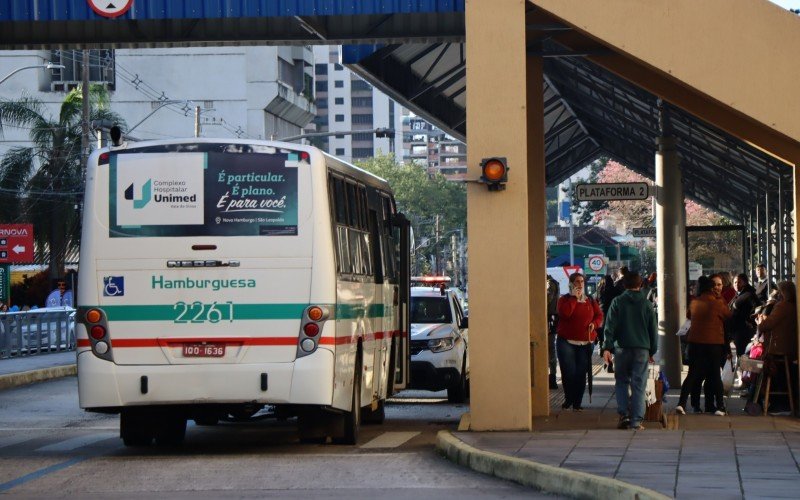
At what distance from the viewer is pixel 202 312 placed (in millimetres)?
13680

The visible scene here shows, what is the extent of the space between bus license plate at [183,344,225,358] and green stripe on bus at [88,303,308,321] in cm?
31

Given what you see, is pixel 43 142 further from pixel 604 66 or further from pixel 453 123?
pixel 604 66

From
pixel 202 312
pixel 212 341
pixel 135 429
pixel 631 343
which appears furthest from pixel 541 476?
pixel 135 429

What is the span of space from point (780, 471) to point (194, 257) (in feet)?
19.1

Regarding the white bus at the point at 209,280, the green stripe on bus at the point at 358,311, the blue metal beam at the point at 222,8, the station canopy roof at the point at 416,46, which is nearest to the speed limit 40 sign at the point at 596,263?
the station canopy roof at the point at 416,46

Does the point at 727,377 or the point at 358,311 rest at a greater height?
the point at 358,311

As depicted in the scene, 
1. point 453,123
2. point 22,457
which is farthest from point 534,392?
point 453,123

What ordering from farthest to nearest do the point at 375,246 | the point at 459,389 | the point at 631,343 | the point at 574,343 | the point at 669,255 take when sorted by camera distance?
the point at 669,255 < the point at 459,389 < the point at 574,343 < the point at 375,246 < the point at 631,343

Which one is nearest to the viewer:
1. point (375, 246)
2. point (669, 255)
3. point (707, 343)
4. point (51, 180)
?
point (375, 246)

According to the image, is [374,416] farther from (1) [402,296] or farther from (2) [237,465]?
(2) [237,465]

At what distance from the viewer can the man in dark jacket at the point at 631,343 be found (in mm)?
15562

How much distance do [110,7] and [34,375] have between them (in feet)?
41.4

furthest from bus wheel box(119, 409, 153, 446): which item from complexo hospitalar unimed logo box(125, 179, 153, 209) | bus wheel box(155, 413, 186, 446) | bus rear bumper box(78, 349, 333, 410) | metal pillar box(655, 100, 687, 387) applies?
metal pillar box(655, 100, 687, 387)

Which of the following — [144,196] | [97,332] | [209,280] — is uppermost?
[144,196]
